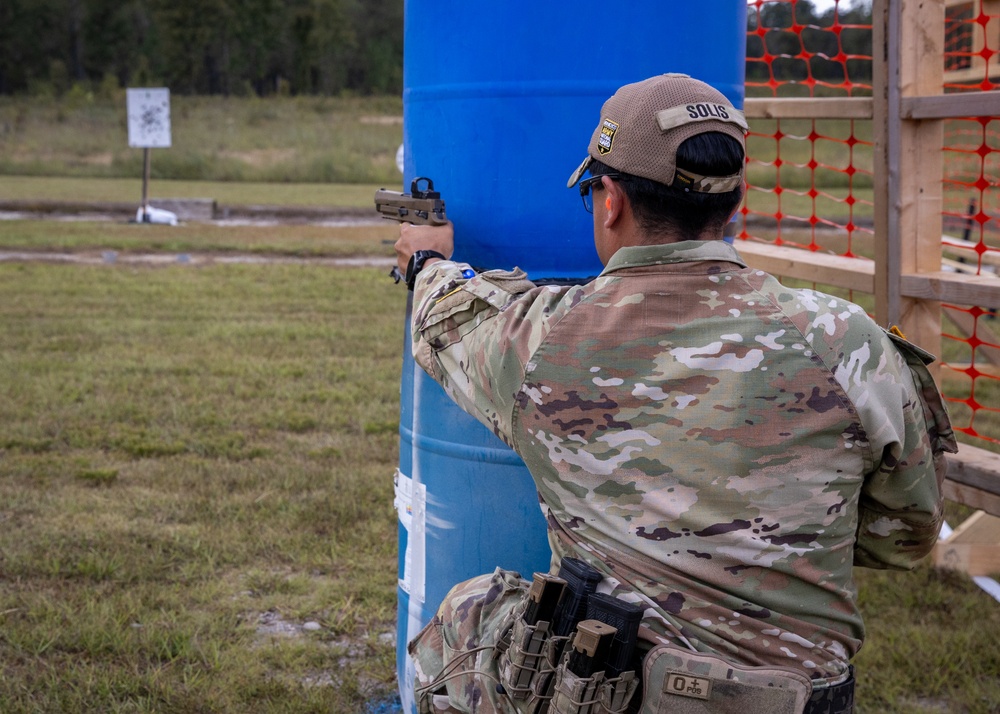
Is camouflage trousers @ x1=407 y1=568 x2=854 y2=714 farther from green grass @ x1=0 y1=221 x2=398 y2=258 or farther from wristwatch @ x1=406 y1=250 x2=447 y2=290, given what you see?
green grass @ x1=0 y1=221 x2=398 y2=258

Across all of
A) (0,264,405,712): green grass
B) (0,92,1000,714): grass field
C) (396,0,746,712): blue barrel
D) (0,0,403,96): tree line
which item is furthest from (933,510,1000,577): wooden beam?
(0,0,403,96): tree line

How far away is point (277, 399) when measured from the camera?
6.07 meters

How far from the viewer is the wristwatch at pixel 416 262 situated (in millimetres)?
2199

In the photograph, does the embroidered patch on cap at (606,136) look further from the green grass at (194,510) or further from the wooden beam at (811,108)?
the green grass at (194,510)

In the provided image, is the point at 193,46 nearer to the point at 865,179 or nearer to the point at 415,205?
the point at 865,179

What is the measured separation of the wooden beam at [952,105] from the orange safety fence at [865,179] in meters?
0.16

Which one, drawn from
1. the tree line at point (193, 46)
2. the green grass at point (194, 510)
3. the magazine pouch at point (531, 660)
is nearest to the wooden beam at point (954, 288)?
the magazine pouch at point (531, 660)

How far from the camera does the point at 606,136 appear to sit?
172 cm

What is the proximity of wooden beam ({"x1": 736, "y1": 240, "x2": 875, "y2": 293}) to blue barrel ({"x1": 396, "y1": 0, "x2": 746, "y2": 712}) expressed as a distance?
131cm

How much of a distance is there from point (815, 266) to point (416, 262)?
1.99 metres

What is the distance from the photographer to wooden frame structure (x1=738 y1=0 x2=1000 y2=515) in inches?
125

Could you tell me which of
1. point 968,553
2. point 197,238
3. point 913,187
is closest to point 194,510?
point 913,187

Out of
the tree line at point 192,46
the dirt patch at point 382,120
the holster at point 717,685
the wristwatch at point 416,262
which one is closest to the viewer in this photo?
the holster at point 717,685

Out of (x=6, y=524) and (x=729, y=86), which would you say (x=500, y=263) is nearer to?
(x=729, y=86)
